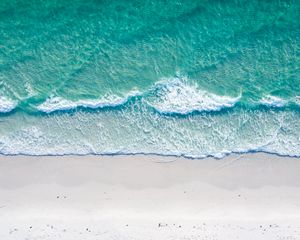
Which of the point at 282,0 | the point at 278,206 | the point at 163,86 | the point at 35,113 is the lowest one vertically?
the point at 278,206

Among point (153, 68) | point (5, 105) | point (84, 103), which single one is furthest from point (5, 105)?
point (153, 68)

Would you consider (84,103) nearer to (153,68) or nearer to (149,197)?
(153,68)

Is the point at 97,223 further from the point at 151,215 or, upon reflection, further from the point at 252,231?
the point at 252,231

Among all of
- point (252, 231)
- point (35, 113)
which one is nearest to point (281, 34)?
point (252, 231)

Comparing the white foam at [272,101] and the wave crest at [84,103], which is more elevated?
the white foam at [272,101]

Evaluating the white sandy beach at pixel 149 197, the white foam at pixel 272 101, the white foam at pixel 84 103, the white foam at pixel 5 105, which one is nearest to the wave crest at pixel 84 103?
the white foam at pixel 84 103

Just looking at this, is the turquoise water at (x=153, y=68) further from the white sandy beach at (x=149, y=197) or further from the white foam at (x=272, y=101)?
the white sandy beach at (x=149, y=197)
